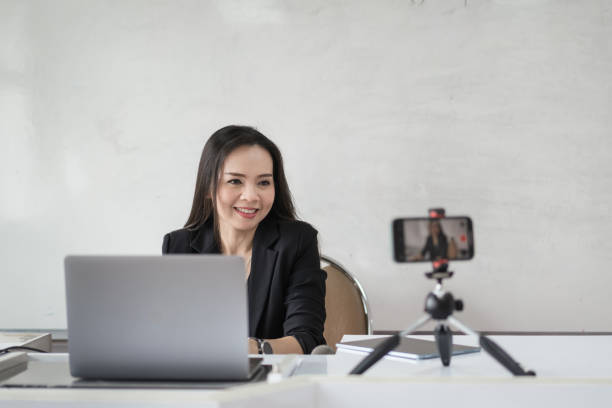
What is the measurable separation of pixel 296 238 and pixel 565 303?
124 centimetres

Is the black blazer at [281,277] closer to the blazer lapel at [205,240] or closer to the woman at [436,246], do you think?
the blazer lapel at [205,240]

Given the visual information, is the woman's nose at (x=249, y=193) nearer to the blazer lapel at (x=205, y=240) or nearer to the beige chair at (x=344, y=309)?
the blazer lapel at (x=205, y=240)

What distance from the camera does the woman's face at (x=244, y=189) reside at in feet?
5.21

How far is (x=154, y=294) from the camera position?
0.76 metres

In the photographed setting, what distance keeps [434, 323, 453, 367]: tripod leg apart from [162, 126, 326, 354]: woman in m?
0.62

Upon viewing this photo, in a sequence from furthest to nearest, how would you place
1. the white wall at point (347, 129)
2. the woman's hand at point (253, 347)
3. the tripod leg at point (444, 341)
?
the white wall at point (347, 129), the woman's hand at point (253, 347), the tripod leg at point (444, 341)

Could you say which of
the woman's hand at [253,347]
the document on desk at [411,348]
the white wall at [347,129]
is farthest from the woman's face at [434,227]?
the white wall at [347,129]

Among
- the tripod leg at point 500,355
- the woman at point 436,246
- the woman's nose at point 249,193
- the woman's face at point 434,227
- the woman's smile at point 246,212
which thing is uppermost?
the woman's nose at point 249,193

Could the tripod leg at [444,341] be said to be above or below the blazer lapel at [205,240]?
below

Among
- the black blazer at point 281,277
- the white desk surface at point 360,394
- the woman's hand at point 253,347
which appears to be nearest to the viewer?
the white desk surface at point 360,394

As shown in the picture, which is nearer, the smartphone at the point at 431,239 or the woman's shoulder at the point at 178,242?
the smartphone at the point at 431,239

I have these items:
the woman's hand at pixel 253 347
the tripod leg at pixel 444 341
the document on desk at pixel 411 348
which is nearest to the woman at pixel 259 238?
the woman's hand at pixel 253 347

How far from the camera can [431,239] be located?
81cm

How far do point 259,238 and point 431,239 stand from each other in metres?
0.91
